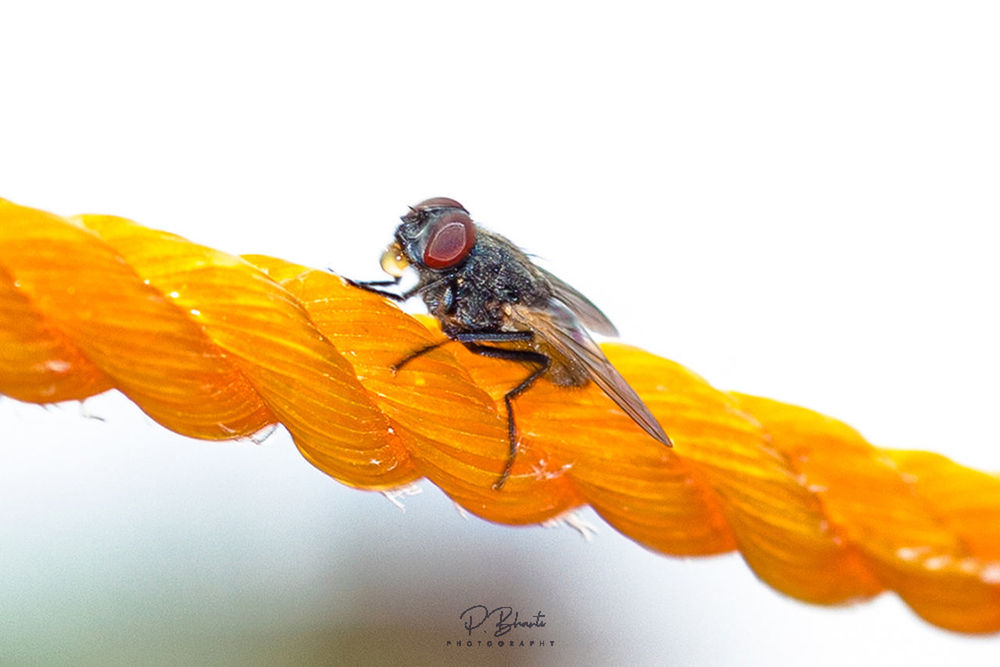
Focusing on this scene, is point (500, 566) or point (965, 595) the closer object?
point (965, 595)

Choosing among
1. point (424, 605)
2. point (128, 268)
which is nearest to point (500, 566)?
point (424, 605)

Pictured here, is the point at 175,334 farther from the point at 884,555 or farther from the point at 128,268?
the point at 884,555

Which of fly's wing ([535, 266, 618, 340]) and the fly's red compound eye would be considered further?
fly's wing ([535, 266, 618, 340])
